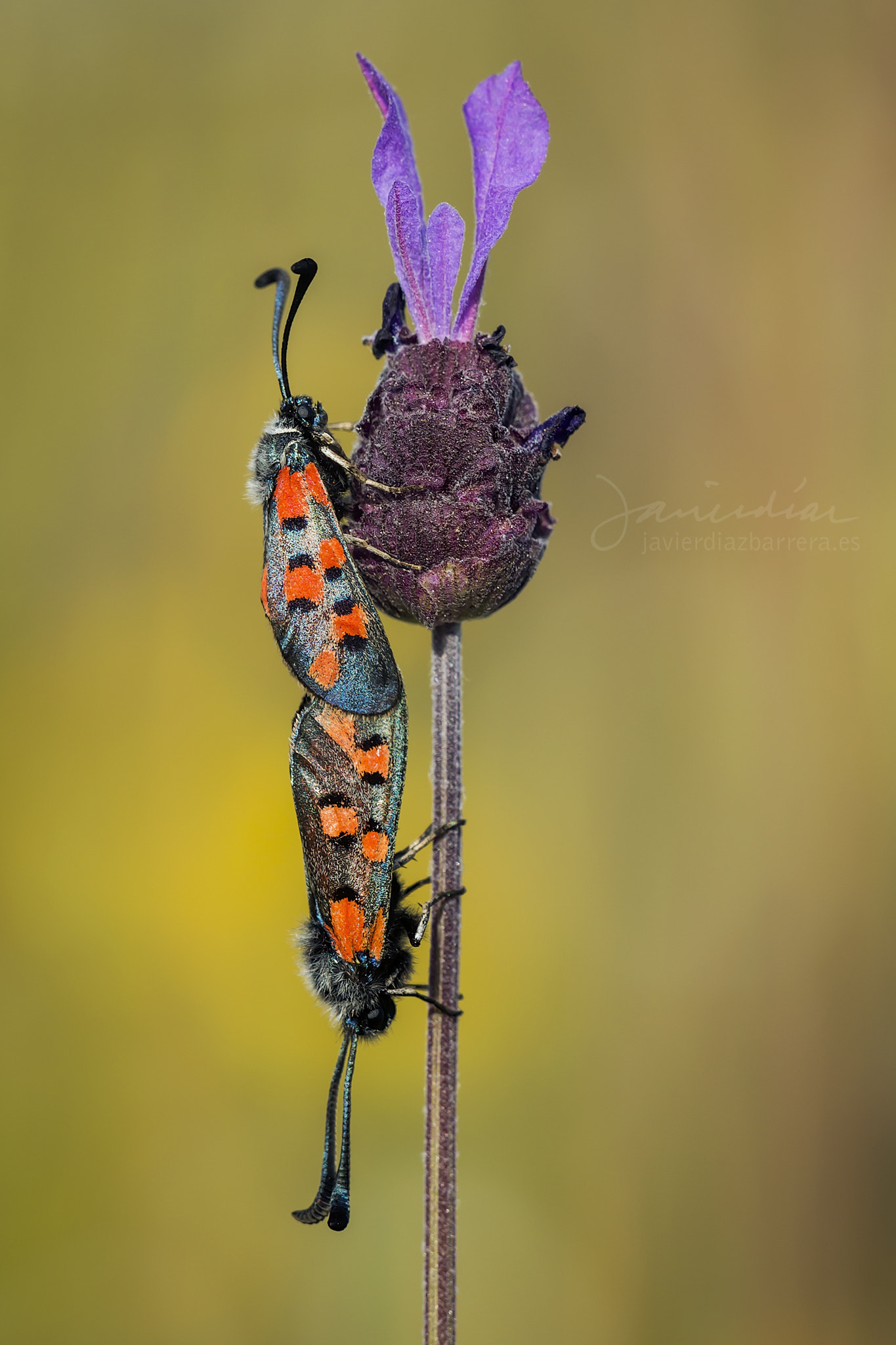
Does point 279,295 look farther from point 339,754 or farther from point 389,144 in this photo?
point 339,754

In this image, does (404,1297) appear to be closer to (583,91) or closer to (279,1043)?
(279,1043)

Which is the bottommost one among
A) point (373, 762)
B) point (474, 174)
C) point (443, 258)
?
point (373, 762)

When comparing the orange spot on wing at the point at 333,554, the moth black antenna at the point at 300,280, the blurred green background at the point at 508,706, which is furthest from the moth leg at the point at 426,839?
the blurred green background at the point at 508,706

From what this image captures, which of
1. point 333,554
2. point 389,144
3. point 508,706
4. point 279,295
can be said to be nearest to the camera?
point 389,144

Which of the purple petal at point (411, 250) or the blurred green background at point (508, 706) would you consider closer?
the purple petal at point (411, 250)

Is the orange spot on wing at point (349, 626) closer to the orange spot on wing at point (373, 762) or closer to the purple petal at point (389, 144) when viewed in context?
the orange spot on wing at point (373, 762)

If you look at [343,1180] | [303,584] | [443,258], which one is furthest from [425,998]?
[443,258]
